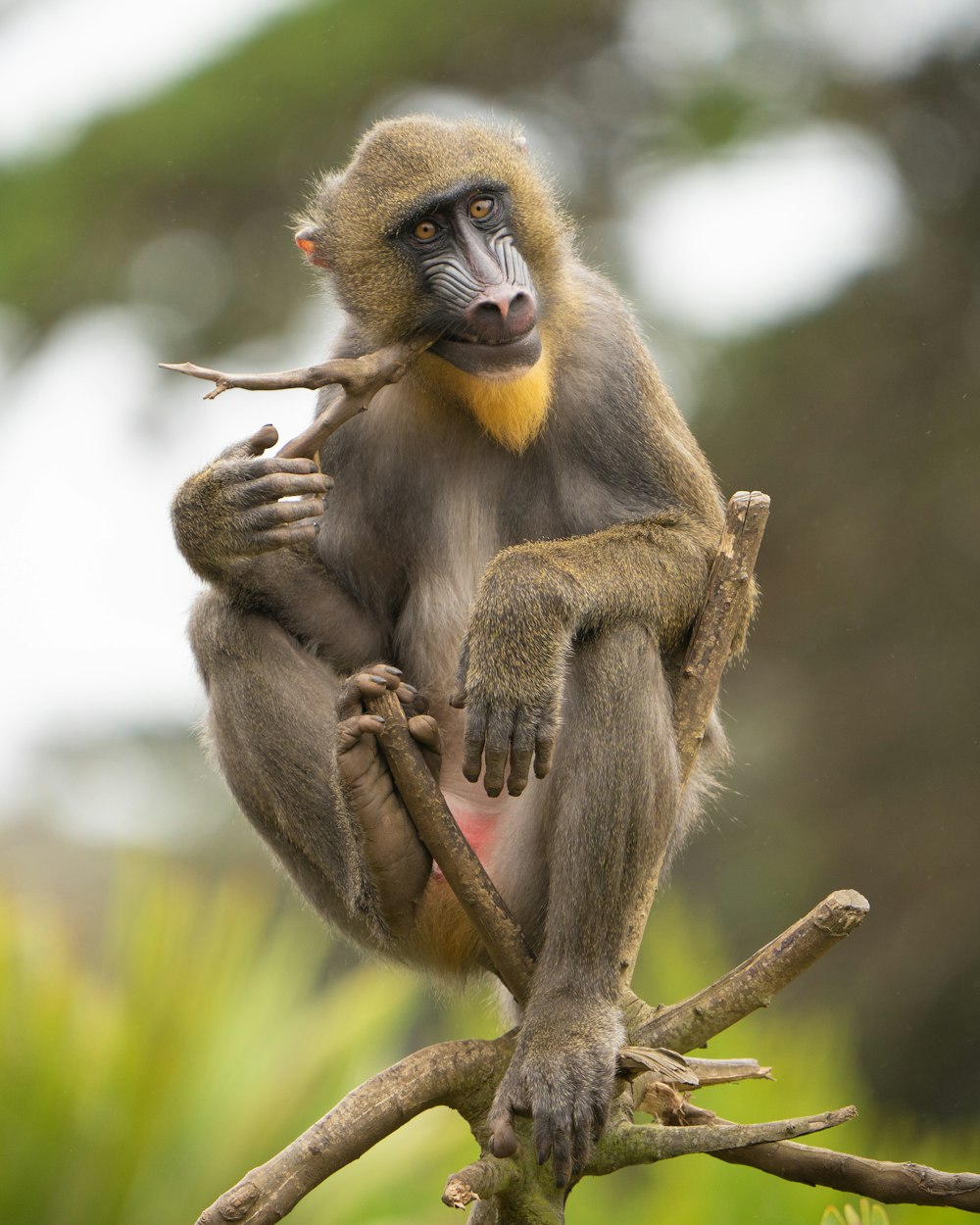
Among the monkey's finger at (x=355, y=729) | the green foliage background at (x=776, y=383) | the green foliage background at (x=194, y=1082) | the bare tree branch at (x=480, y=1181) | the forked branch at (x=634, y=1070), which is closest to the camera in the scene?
the bare tree branch at (x=480, y=1181)

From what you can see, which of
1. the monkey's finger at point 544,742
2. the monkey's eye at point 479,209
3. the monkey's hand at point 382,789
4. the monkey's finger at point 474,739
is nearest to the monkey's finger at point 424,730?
the monkey's hand at point 382,789

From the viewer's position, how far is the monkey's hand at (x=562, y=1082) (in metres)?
3.27

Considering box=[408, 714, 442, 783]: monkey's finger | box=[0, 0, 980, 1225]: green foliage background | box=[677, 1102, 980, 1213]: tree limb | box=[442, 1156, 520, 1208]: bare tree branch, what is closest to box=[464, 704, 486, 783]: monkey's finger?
box=[408, 714, 442, 783]: monkey's finger

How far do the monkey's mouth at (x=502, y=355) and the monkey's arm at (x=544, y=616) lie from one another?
→ 415mm

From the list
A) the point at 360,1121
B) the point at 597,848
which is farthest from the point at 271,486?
the point at 360,1121

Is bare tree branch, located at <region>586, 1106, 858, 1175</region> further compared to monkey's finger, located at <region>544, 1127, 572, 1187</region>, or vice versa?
monkey's finger, located at <region>544, 1127, 572, 1187</region>

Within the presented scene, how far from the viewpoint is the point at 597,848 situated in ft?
11.3

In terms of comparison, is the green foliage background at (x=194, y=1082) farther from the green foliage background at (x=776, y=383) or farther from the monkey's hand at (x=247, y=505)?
the green foliage background at (x=776, y=383)

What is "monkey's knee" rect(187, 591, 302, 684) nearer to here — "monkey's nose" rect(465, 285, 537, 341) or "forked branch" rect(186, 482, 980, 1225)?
"forked branch" rect(186, 482, 980, 1225)

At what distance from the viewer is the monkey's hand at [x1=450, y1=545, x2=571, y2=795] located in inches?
135

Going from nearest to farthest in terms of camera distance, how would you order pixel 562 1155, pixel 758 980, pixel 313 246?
pixel 758 980 < pixel 562 1155 < pixel 313 246

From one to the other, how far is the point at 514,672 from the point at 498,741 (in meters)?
0.15

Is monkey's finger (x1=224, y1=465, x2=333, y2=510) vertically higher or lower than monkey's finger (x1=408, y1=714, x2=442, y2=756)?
higher

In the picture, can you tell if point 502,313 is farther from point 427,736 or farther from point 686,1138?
point 686,1138
